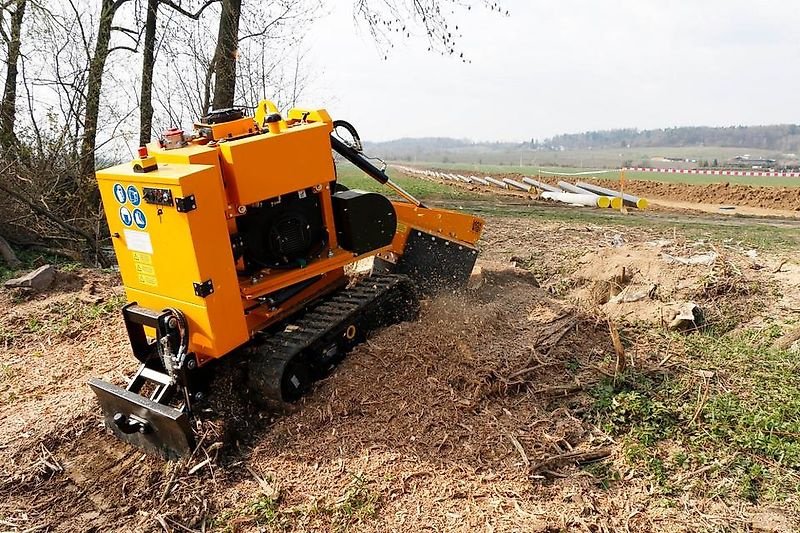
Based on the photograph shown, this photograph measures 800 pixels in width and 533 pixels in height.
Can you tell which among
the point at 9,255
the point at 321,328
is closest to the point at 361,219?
the point at 321,328

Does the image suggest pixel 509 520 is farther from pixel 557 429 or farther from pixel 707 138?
pixel 707 138

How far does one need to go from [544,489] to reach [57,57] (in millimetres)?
11441

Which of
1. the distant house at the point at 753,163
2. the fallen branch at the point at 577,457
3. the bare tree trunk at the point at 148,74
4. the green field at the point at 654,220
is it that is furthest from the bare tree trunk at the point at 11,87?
the distant house at the point at 753,163

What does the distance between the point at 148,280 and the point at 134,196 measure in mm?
624

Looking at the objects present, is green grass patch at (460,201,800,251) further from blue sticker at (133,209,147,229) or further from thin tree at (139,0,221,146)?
blue sticker at (133,209,147,229)

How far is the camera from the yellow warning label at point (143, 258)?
169 inches

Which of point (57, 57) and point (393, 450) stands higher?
point (57, 57)

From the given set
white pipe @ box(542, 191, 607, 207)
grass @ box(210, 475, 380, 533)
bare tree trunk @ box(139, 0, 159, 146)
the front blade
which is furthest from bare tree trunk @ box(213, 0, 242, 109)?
white pipe @ box(542, 191, 607, 207)

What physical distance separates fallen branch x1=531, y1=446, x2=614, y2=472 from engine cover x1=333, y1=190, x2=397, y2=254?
2.38 meters

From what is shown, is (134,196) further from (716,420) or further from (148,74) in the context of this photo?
(148,74)

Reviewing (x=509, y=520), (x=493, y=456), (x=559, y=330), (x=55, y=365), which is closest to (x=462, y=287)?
(x=559, y=330)

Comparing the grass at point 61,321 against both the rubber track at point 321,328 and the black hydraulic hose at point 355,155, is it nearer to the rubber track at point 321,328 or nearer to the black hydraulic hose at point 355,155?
the rubber track at point 321,328

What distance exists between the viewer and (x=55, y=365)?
5812 mm

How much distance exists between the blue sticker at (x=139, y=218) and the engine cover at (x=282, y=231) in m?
0.67
